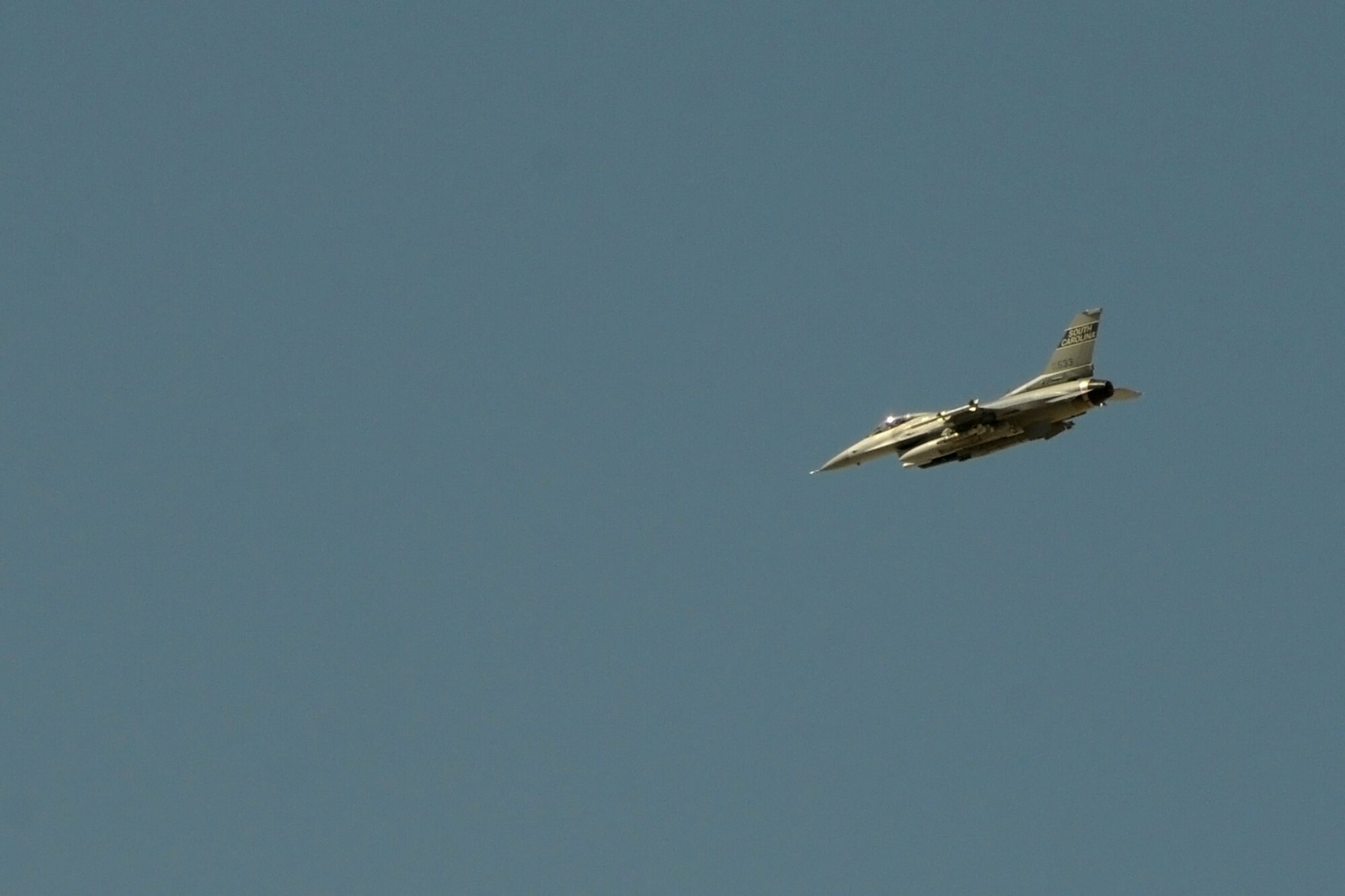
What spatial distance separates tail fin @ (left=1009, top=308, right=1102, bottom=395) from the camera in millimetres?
143000

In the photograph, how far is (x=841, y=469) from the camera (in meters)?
150

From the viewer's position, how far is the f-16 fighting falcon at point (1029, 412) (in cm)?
14188

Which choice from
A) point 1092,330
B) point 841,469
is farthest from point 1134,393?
point 841,469

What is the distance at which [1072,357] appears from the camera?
143375 mm

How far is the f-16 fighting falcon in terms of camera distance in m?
142

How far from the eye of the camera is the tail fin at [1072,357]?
469 ft

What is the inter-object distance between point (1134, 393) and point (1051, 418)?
3.32 m

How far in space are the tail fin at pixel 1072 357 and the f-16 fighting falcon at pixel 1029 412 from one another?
1.0 inches

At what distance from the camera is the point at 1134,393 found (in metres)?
142

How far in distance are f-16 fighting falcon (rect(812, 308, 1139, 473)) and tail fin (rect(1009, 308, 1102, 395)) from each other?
0.03 metres

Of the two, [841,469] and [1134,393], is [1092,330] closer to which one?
[1134,393]

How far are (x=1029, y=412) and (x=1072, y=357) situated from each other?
3001 mm

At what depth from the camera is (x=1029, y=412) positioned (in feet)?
467

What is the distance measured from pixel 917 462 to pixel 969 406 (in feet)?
13.2
